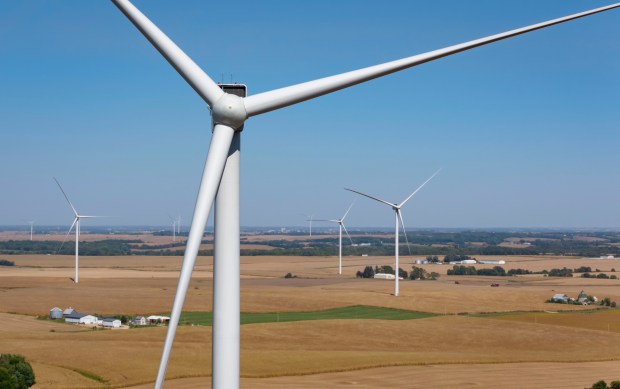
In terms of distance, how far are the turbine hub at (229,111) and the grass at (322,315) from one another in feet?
225

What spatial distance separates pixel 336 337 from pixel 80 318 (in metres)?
30.3

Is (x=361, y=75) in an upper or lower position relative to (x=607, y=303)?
upper

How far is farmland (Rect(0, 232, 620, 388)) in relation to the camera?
54.8m

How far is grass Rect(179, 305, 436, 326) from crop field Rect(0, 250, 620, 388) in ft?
0.76

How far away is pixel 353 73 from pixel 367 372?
3702 cm

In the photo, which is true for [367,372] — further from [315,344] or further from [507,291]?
[507,291]

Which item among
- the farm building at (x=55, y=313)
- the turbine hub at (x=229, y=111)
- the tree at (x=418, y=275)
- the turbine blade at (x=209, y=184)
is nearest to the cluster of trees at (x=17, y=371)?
the turbine blade at (x=209, y=184)

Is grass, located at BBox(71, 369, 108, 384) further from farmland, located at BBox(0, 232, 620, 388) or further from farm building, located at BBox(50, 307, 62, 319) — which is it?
farm building, located at BBox(50, 307, 62, 319)

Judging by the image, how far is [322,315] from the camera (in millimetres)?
98750

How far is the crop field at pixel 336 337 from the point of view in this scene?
54.7 meters

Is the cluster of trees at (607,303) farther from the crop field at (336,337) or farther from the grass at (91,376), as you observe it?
the grass at (91,376)

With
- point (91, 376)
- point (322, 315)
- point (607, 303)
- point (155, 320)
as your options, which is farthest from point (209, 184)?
point (607, 303)

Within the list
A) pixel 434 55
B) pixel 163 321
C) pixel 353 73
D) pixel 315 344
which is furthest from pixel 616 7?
pixel 163 321

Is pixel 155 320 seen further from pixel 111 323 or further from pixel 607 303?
pixel 607 303
